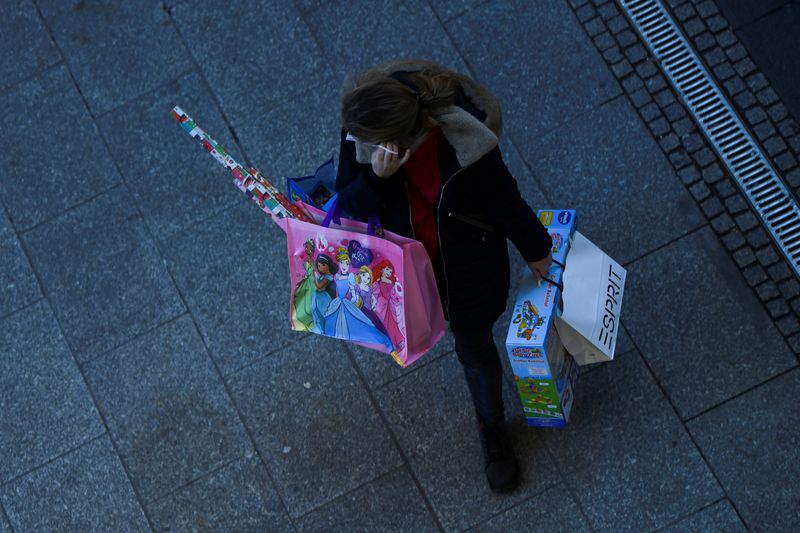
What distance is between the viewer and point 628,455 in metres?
4.23

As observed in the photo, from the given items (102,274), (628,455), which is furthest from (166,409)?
(628,455)

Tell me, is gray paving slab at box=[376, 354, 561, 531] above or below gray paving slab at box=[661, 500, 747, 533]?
above

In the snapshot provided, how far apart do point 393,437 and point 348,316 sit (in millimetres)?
1197

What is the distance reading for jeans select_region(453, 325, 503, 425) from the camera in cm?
374

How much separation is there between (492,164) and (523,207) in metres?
0.27

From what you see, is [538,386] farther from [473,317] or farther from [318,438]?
[318,438]

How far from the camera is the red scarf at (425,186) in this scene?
3121 mm

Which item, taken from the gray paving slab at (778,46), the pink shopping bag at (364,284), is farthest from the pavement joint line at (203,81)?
the gray paving slab at (778,46)

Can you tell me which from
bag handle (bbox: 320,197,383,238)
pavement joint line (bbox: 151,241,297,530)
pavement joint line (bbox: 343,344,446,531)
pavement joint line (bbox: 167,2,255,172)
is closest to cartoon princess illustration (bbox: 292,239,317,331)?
bag handle (bbox: 320,197,383,238)

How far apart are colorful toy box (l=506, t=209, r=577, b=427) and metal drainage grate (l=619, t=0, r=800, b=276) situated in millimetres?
1188

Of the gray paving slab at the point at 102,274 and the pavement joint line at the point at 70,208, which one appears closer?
the gray paving slab at the point at 102,274

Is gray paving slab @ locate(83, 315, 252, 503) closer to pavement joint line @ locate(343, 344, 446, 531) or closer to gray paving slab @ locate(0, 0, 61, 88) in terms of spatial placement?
pavement joint line @ locate(343, 344, 446, 531)

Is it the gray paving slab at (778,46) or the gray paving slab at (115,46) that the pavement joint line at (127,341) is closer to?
the gray paving slab at (115,46)

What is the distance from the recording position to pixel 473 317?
3594 mm
